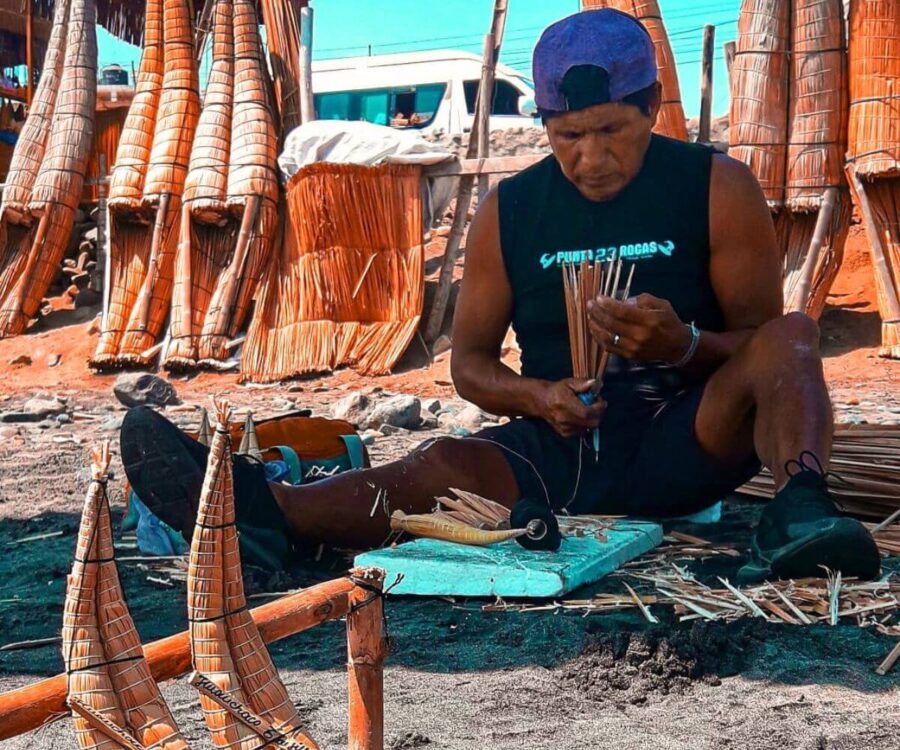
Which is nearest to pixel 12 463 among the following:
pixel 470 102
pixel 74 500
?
pixel 74 500

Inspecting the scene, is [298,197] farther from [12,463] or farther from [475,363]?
[475,363]

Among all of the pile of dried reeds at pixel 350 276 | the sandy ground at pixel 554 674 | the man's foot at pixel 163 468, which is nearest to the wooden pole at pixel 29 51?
the pile of dried reeds at pixel 350 276

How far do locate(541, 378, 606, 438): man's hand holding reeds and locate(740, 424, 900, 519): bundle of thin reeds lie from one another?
1037 millimetres

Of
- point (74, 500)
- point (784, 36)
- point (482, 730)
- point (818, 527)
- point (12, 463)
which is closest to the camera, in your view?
point (482, 730)

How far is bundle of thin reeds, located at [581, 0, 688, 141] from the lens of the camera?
8.09m

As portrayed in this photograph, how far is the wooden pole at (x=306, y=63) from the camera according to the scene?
9.70m

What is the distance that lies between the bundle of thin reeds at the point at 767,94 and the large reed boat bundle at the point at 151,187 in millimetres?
4868

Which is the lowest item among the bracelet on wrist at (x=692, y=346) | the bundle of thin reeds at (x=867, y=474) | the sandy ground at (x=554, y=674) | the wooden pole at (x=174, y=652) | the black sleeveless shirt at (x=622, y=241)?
the sandy ground at (x=554, y=674)

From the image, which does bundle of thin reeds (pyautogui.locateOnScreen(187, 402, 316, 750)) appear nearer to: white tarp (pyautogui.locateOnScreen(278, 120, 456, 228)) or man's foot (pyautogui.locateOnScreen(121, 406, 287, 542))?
man's foot (pyautogui.locateOnScreen(121, 406, 287, 542))

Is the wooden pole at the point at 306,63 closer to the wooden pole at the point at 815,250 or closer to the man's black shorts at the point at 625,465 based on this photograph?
the wooden pole at the point at 815,250

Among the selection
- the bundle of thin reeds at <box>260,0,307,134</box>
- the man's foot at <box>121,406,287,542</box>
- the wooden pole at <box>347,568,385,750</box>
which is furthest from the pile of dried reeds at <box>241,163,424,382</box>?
the wooden pole at <box>347,568,385,750</box>

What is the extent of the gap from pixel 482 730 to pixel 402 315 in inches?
280

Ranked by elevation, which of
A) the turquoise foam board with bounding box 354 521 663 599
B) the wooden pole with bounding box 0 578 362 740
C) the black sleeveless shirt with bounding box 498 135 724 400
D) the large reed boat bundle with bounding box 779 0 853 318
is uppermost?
the large reed boat bundle with bounding box 779 0 853 318

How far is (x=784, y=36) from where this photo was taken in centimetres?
796
